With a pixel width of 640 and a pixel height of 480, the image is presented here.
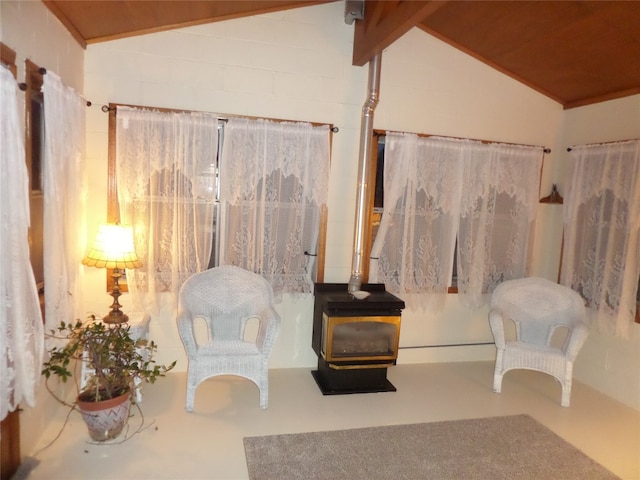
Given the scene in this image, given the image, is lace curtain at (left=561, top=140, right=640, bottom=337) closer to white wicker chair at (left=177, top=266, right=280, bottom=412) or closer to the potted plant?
white wicker chair at (left=177, top=266, right=280, bottom=412)

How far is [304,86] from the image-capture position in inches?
131

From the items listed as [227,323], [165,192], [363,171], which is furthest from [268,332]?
[363,171]

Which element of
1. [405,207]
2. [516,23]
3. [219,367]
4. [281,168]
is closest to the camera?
[219,367]

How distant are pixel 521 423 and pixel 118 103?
11.8 ft

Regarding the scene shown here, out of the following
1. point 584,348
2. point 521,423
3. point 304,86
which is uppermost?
point 304,86

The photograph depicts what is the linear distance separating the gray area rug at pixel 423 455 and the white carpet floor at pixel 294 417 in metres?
0.11

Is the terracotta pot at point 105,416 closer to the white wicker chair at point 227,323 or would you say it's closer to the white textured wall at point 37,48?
the white textured wall at point 37,48

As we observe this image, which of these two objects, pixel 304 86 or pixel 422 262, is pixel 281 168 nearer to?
pixel 304 86

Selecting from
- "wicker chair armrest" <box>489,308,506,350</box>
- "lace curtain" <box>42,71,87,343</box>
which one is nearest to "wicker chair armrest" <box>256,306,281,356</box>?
"lace curtain" <box>42,71,87,343</box>

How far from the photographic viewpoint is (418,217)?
3.52 metres

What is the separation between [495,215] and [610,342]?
1.37 m

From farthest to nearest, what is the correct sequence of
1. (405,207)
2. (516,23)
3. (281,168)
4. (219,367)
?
(405,207) → (281,168) → (516,23) → (219,367)

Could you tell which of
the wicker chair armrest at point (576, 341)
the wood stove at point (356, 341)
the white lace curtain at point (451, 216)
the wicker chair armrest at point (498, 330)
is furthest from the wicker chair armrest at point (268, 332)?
the wicker chair armrest at point (576, 341)

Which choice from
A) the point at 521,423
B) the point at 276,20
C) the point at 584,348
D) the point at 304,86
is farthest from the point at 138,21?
the point at 584,348
